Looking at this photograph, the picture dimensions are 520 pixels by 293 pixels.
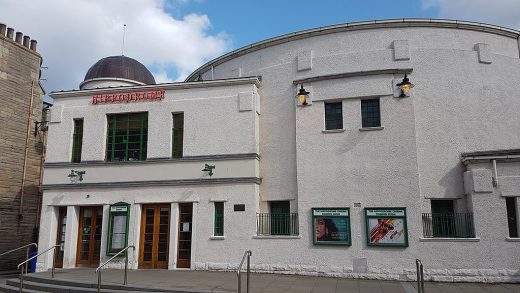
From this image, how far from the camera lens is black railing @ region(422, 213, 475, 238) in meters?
13.2

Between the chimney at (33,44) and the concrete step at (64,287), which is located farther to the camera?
the chimney at (33,44)

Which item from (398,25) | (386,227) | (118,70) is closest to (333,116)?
(398,25)

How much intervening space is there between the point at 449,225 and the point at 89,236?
12604 mm

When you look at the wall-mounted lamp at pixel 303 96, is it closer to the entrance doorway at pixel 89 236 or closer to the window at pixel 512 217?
the window at pixel 512 217

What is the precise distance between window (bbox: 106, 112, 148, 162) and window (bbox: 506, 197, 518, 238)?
12.3m

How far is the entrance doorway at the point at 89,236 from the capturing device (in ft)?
52.0

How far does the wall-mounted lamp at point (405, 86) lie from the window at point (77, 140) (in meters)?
12.2

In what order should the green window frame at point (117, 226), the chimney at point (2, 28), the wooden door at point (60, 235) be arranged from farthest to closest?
the chimney at point (2, 28), the wooden door at point (60, 235), the green window frame at point (117, 226)

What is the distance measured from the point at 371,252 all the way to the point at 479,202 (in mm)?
3515

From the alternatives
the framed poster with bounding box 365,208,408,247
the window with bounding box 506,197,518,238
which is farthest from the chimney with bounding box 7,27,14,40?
the window with bounding box 506,197,518,238

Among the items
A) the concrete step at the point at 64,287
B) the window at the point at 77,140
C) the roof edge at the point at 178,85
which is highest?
the roof edge at the point at 178,85

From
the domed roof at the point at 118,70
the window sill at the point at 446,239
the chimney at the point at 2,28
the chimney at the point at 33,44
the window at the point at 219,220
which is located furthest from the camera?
the domed roof at the point at 118,70

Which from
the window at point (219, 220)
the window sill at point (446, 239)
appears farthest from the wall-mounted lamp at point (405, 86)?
the window at point (219, 220)

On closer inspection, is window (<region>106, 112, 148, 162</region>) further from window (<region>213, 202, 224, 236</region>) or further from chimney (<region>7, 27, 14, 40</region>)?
chimney (<region>7, 27, 14, 40</region>)
